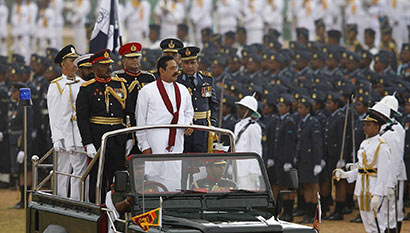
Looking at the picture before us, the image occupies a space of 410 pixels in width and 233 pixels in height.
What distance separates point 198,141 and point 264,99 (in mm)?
6184

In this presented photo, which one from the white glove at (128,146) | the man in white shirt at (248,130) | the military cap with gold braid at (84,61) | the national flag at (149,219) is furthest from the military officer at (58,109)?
the man in white shirt at (248,130)

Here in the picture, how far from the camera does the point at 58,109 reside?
12.8 metres

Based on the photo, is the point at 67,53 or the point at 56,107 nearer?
the point at 56,107

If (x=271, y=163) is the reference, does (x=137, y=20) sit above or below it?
above

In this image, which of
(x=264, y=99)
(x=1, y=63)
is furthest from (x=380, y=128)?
(x=1, y=63)

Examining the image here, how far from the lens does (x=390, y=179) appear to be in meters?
13.5

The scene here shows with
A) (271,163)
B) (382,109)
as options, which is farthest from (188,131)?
(271,163)

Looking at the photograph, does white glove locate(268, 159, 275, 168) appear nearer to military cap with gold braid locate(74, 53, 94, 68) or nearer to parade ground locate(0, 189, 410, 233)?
parade ground locate(0, 189, 410, 233)

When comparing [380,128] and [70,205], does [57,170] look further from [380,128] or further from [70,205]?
[380,128]

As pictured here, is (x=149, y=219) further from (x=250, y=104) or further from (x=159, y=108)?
(x=250, y=104)

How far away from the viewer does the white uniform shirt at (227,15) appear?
33.4 m

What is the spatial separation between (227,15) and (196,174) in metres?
23.9

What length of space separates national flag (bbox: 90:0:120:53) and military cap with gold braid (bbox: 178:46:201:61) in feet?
6.87

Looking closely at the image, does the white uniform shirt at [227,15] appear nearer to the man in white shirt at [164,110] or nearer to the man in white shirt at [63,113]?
the man in white shirt at [63,113]
